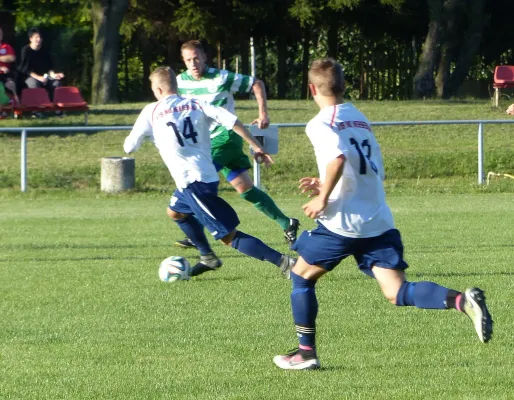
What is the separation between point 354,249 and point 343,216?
193 millimetres

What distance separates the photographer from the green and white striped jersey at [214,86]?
1059cm

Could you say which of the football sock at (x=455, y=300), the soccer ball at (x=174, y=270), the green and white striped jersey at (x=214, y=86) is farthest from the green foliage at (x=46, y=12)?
the football sock at (x=455, y=300)

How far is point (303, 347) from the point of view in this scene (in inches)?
232

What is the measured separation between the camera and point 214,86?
10.6 m

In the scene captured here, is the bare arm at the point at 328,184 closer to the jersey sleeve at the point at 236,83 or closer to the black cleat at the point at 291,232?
the jersey sleeve at the point at 236,83

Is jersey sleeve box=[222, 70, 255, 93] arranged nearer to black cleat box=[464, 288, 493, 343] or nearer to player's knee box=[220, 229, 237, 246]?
player's knee box=[220, 229, 237, 246]

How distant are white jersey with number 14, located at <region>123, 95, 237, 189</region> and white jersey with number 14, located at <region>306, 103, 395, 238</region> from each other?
2.95m

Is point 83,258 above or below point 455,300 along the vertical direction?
below

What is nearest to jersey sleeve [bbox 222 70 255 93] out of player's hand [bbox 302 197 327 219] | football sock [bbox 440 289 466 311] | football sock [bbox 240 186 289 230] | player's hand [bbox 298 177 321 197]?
football sock [bbox 240 186 289 230]

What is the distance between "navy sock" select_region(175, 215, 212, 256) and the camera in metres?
9.39

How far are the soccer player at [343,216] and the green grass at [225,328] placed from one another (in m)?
0.35

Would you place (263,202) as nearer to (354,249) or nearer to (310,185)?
(310,185)

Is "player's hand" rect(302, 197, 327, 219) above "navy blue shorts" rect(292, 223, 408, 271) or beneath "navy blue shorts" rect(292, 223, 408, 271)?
above

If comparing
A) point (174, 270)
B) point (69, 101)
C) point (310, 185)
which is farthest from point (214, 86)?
point (69, 101)
